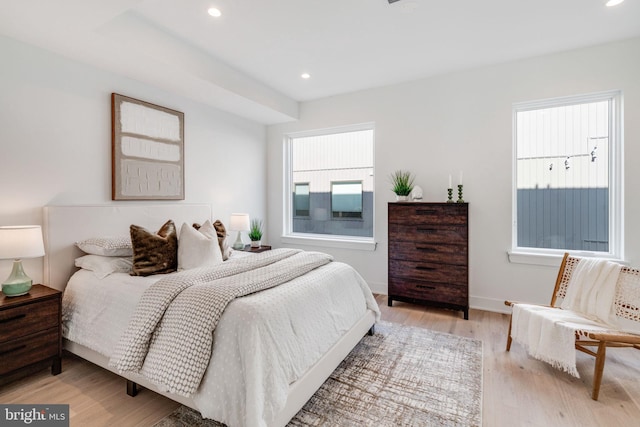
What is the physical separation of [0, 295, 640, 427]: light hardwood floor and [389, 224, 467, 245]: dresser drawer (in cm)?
111

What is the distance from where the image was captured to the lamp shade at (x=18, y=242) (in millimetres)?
2008

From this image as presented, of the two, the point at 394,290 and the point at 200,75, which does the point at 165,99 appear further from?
the point at 394,290

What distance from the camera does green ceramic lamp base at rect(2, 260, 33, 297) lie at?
2074 mm

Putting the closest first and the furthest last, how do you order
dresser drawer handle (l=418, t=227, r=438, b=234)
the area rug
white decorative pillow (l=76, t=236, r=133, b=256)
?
1. the area rug
2. white decorative pillow (l=76, t=236, r=133, b=256)
3. dresser drawer handle (l=418, t=227, r=438, b=234)

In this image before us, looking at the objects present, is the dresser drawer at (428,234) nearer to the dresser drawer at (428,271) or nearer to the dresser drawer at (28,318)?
the dresser drawer at (428,271)

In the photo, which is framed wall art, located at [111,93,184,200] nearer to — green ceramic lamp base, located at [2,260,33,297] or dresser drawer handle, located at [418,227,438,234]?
green ceramic lamp base, located at [2,260,33,297]

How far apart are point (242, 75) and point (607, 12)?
3.34 metres

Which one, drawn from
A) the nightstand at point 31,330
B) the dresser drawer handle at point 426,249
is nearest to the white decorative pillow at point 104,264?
the nightstand at point 31,330

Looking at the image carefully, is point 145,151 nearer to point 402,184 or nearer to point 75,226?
point 75,226

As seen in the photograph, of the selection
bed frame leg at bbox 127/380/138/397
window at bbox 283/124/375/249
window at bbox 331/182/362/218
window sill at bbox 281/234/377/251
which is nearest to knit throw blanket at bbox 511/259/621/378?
window sill at bbox 281/234/377/251

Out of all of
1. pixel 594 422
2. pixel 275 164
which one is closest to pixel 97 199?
pixel 275 164

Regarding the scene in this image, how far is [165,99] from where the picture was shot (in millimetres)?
3355

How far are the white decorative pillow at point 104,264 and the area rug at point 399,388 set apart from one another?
47.8 inches

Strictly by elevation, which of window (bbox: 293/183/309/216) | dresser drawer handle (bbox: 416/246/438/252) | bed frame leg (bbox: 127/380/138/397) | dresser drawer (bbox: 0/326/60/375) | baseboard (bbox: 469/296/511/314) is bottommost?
bed frame leg (bbox: 127/380/138/397)
